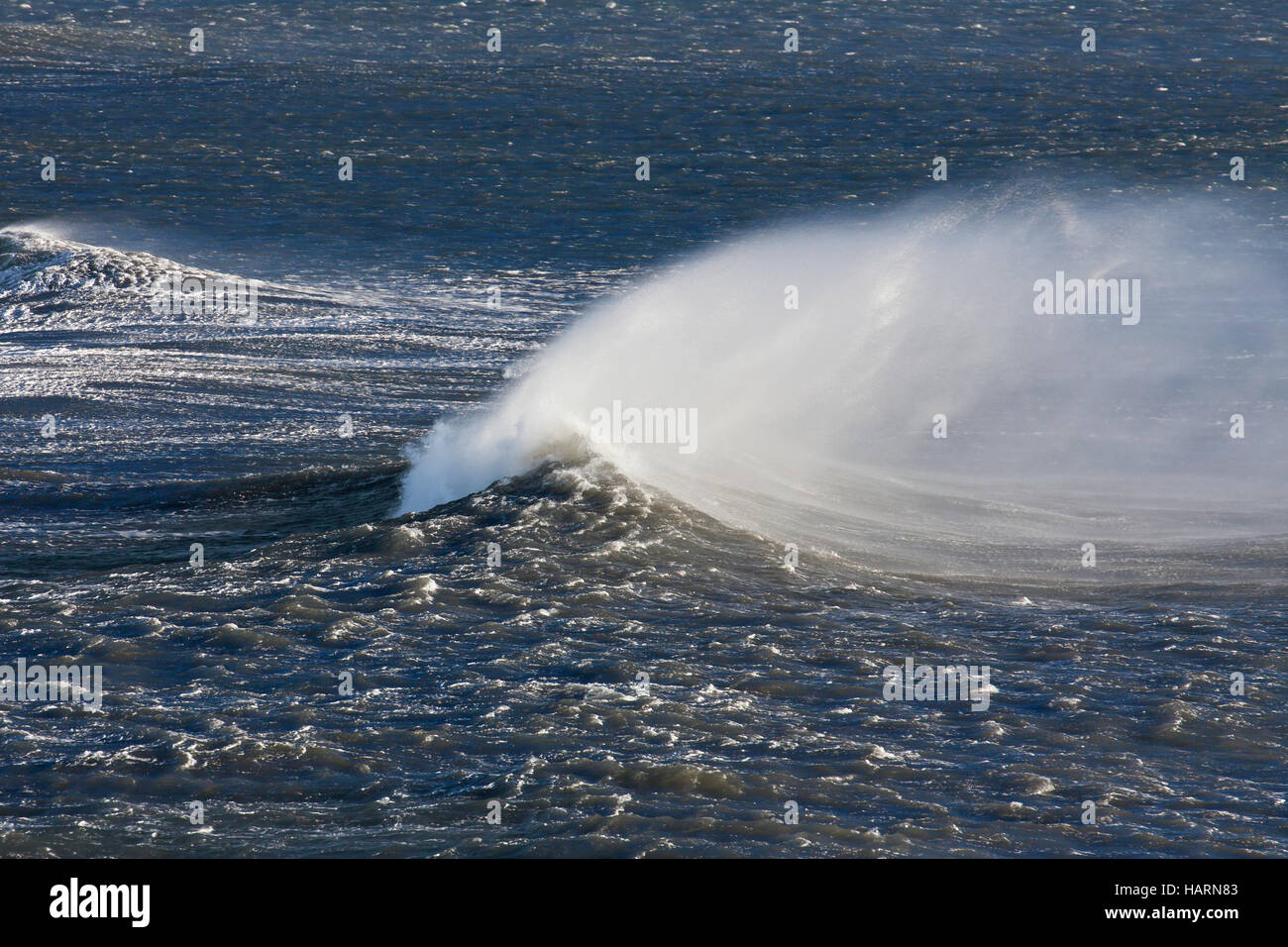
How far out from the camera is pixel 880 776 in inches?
488

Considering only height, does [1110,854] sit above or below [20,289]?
below

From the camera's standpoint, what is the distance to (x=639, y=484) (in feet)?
68.4

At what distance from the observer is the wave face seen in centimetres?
2047

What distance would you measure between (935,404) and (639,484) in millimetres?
8881

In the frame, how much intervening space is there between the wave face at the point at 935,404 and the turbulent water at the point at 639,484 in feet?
0.42

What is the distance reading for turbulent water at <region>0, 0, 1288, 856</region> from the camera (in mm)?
12258

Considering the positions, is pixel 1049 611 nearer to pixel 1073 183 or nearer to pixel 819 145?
pixel 1073 183

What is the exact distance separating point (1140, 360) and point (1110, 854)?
72.2ft

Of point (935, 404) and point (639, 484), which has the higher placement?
point (935, 404)

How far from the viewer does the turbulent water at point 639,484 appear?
1226cm

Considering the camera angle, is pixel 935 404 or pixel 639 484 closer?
pixel 639 484

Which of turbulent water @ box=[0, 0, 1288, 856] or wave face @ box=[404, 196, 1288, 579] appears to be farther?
wave face @ box=[404, 196, 1288, 579]

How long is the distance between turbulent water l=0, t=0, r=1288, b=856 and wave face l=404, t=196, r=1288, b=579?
5.0 inches
